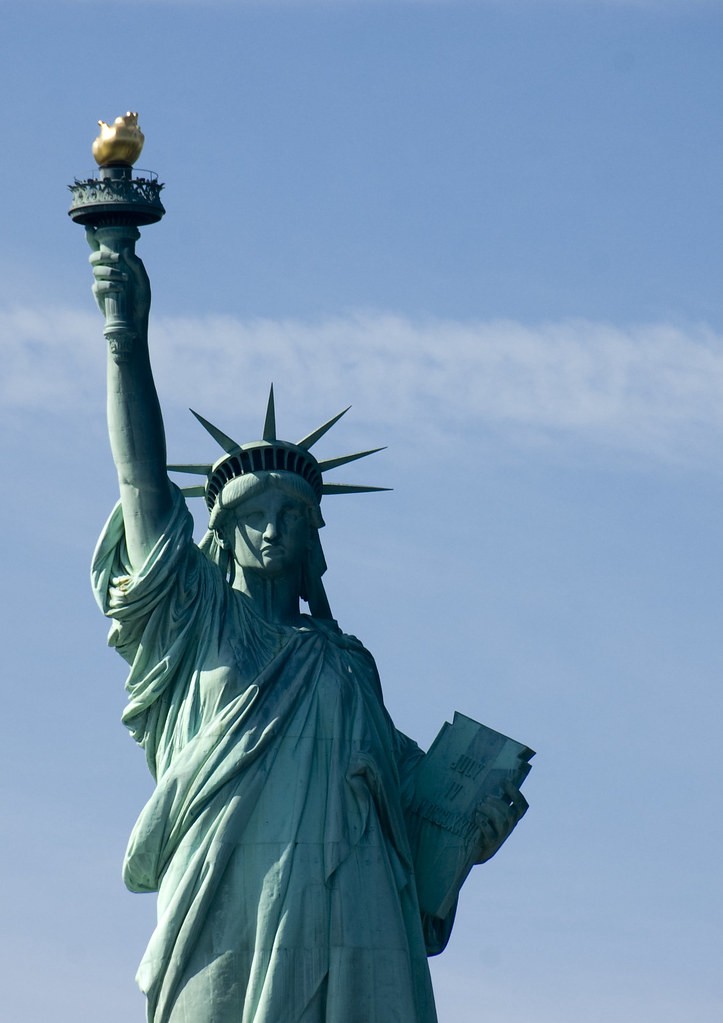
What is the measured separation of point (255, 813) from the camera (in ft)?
85.1

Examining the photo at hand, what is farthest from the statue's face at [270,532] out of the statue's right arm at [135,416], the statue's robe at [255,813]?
the statue's right arm at [135,416]

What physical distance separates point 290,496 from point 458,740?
233 cm

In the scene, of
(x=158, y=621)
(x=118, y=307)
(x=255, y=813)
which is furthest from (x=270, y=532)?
(x=255, y=813)

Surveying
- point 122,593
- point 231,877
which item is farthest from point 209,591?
point 231,877

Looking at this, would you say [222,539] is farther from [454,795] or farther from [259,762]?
[454,795]

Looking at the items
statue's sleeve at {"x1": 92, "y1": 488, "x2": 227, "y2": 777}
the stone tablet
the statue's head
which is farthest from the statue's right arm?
the stone tablet

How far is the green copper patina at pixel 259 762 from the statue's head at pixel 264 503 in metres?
0.02

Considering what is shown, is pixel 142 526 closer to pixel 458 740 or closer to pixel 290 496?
pixel 290 496

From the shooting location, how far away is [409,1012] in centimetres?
2567

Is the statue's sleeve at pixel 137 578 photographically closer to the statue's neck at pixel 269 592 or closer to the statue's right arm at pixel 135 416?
the statue's right arm at pixel 135 416

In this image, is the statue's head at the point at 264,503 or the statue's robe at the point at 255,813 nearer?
the statue's robe at the point at 255,813

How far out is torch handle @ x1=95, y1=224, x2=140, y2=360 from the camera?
26.3m

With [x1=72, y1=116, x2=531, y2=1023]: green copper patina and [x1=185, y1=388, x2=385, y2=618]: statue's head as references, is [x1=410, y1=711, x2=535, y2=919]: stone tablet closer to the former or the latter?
[x1=72, y1=116, x2=531, y2=1023]: green copper patina

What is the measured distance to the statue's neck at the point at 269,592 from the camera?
1075 inches
